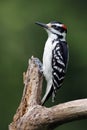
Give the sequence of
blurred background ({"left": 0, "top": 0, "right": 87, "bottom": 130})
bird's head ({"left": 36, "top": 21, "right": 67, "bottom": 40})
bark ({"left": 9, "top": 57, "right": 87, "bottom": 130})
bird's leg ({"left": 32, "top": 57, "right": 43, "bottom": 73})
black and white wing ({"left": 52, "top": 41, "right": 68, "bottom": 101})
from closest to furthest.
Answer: bark ({"left": 9, "top": 57, "right": 87, "bottom": 130}) → bird's leg ({"left": 32, "top": 57, "right": 43, "bottom": 73}) → black and white wing ({"left": 52, "top": 41, "right": 68, "bottom": 101}) → bird's head ({"left": 36, "top": 21, "right": 67, "bottom": 40}) → blurred background ({"left": 0, "top": 0, "right": 87, "bottom": 130})

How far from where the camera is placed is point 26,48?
32.0 meters

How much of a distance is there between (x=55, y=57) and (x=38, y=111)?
1863 mm

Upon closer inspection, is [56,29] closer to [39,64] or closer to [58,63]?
[58,63]

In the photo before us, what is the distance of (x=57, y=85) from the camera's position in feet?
58.8

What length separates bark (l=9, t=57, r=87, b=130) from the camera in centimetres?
1584

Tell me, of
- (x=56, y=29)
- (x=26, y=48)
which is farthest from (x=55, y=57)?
(x=26, y=48)

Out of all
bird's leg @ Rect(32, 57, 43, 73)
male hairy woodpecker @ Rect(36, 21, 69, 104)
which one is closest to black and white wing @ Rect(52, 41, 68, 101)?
male hairy woodpecker @ Rect(36, 21, 69, 104)

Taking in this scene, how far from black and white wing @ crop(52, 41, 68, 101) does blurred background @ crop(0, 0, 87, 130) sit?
12536mm

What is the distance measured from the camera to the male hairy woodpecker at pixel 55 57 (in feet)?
58.7

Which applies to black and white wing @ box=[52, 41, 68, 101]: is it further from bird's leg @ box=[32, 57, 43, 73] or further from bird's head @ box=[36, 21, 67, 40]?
bird's leg @ box=[32, 57, 43, 73]

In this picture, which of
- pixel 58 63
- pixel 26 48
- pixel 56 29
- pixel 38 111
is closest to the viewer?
pixel 38 111

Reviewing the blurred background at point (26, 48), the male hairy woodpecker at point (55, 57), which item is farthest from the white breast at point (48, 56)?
the blurred background at point (26, 48)

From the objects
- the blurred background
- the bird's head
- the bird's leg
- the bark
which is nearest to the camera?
the bark

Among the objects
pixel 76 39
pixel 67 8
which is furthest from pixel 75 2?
pixel 76 39
